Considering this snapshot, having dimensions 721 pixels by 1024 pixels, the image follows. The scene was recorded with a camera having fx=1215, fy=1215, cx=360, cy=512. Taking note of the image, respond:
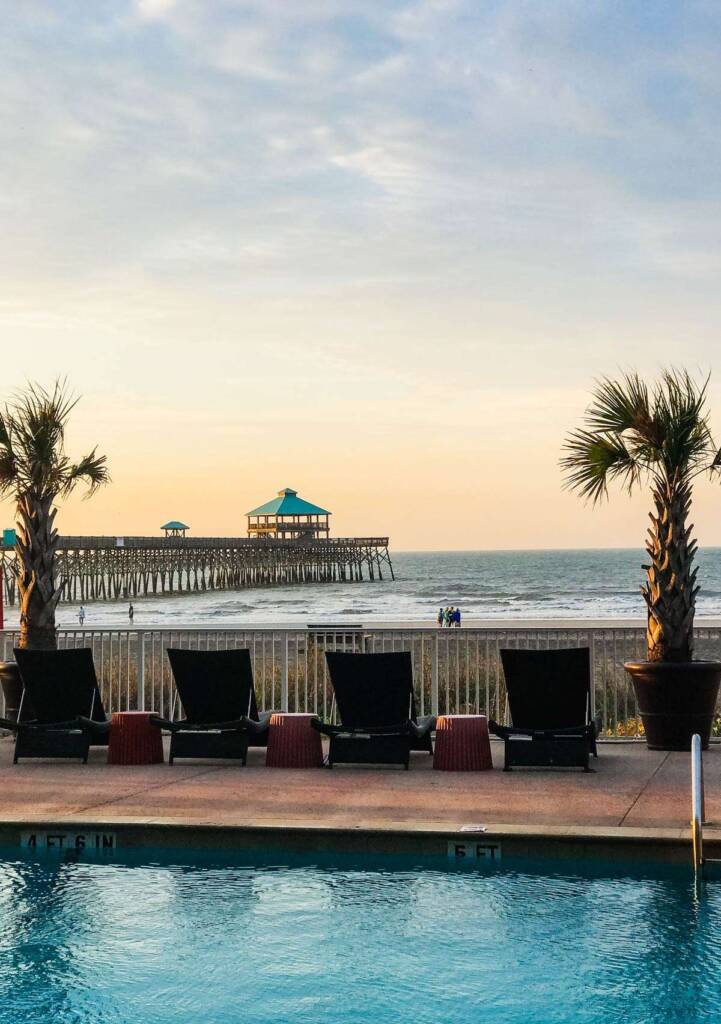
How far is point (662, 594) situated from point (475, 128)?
7.55 metres

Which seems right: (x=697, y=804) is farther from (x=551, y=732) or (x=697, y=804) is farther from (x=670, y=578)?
(x=670, y=578)

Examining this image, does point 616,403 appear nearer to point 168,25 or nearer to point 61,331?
point 168,25

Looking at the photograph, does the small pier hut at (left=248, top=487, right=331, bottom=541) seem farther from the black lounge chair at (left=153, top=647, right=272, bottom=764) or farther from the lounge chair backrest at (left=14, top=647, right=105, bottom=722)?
the black lounge chair at (left=153, top=647, right=272, bottom=764)

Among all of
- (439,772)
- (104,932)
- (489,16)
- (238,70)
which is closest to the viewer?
(104,932)

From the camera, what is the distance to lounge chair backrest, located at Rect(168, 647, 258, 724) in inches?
383

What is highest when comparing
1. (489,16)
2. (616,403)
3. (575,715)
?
(489,16)

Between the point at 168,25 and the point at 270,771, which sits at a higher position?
the point at 168,25

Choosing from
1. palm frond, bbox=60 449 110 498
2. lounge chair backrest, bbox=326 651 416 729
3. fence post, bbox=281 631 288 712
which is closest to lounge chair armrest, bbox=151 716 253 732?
lounge chair backrest, bbox=326 651 416 729

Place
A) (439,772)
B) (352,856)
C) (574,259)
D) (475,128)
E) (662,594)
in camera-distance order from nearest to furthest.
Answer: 1. (352,856)
2. (439,772)
3. (662,594)
4. (475,128)
5. (574,259)

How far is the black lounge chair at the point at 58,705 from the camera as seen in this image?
32.3ft

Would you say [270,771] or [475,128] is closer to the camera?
[270,771]

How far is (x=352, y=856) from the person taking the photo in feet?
23.0

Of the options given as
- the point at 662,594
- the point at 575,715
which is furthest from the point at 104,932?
the point at 662,594

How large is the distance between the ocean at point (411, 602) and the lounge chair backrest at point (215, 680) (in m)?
35.7
